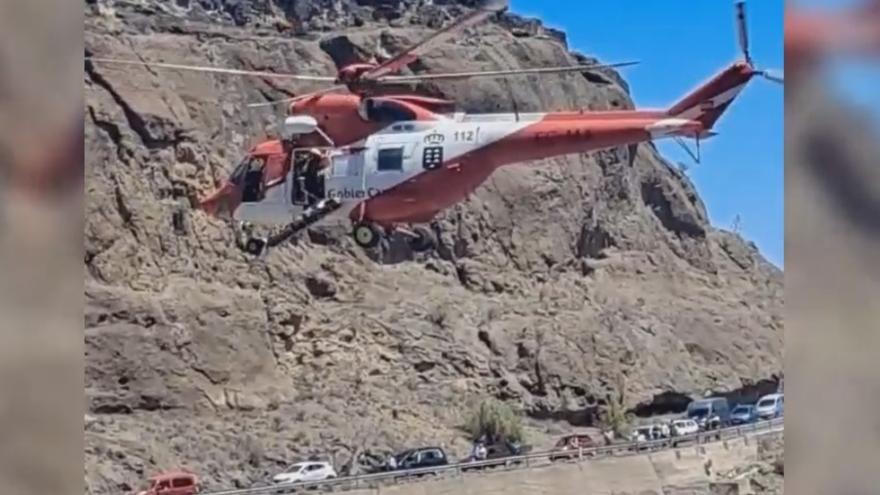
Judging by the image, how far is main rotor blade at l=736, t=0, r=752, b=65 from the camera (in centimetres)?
373

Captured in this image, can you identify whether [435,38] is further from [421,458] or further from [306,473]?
[306,473]

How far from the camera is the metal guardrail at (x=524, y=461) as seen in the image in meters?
4.26

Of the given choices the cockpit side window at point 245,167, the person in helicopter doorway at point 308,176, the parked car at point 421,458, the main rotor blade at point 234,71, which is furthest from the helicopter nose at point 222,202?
the parked car at point 421,458

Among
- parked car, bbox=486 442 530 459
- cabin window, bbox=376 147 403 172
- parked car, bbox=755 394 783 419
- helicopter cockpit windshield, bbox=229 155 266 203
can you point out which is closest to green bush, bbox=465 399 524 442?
parked car, bbox=486 442 530 459

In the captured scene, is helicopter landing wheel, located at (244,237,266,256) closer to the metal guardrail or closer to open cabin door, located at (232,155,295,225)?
open cabin door, located at (232,155,295,225)

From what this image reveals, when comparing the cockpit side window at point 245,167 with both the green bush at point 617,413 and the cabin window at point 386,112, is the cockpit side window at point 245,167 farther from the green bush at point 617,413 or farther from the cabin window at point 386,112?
the green bush at point 617,413

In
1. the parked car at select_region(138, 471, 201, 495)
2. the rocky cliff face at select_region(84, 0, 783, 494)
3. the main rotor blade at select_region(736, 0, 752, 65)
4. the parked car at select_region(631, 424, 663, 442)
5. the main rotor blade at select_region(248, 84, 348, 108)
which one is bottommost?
the parked car at select_region(138, 471, 201, 495)

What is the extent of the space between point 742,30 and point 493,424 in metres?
1.64

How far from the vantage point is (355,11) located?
4.61 m

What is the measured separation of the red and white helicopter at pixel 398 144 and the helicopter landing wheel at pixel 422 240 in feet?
0.47

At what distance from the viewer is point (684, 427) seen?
14.9ft

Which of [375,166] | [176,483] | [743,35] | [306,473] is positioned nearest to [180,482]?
[176,483]

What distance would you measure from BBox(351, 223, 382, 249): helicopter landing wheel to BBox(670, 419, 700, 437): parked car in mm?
1294

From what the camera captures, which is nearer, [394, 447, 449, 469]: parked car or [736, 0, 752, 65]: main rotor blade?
[736, 0, 752, 65]: main rotor blade
